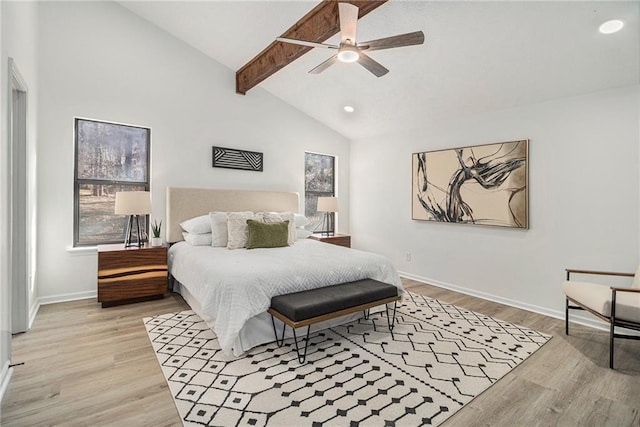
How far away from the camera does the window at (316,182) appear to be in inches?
235

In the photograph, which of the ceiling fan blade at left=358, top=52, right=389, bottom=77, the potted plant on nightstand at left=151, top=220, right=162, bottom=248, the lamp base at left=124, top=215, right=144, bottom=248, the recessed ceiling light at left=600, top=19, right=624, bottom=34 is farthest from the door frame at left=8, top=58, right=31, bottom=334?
the recessed ceiling light at left=600, top=19, right=624, bottom=34

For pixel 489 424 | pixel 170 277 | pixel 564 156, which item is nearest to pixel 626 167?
pixel 564 156

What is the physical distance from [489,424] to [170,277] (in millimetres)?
3831

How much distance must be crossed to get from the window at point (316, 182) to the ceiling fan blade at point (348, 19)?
11.0ft

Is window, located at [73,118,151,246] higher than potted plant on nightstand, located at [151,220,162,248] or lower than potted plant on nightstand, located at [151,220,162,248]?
higher

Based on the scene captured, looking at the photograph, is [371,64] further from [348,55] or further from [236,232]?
[236,232]

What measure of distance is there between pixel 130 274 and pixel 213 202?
144 cm

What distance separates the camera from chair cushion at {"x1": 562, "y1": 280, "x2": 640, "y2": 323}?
2.46m

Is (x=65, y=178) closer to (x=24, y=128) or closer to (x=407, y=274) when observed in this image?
(x=24, y=128)

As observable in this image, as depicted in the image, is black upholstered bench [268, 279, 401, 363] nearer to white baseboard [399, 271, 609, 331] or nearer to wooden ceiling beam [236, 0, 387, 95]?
white baseboard [399, 271, 609, 331]

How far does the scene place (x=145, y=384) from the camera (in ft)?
7.09

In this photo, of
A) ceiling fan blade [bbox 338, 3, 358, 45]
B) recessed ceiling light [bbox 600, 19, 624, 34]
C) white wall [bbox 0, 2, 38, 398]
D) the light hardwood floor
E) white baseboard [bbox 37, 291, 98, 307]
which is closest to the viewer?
the light hardwood floor

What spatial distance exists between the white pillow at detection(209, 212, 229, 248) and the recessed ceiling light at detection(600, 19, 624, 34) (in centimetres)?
413

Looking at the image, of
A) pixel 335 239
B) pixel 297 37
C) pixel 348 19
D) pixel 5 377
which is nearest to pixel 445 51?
pixel 348 19
